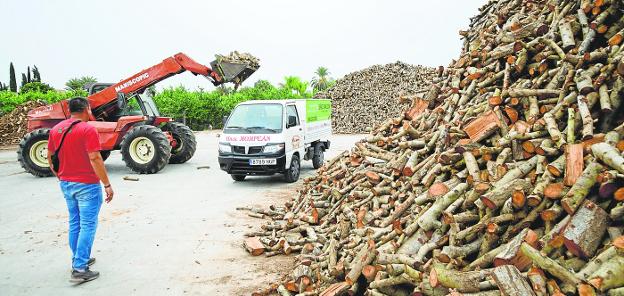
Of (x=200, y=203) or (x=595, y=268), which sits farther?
(x=200, y=203)

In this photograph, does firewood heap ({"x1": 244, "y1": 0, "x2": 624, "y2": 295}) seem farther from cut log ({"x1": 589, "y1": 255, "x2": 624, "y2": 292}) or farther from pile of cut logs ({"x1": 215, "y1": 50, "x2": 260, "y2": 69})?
pile of cut logs ({"x1": 215, "y1": 50, "x2": 260, "y2": 69})

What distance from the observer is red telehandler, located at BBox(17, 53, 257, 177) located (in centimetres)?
1180

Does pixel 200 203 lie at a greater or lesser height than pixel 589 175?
lesser

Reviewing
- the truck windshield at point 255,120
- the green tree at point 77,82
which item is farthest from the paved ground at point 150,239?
the green tree at point 77,82

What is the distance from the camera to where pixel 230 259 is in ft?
18.4

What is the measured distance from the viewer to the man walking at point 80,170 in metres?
4.92

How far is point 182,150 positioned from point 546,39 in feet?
36.7

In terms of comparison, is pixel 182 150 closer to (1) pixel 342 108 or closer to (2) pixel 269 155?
(2) pixel 269 155

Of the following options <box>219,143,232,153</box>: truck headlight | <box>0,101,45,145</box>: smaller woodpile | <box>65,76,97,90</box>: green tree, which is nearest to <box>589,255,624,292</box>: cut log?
<box>219,143,232,153</box>: truck headlight

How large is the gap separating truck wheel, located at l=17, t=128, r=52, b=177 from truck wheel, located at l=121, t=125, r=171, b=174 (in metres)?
2.25

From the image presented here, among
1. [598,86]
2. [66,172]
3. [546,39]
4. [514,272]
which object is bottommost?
[514,272]

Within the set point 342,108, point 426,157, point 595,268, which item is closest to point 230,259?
point 426,157

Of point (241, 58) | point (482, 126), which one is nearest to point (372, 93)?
point (241, 58)

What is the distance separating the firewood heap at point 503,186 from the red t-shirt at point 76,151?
2280 mm
